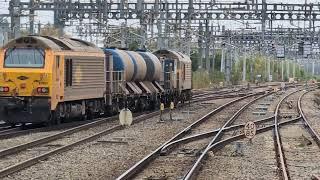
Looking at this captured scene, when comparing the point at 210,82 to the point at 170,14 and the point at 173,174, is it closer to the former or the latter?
the point at 170,14

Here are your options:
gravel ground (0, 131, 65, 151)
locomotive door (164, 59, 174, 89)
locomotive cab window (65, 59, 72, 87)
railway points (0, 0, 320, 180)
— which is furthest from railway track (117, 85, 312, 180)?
locomotive door (164, 59, 174, 89)

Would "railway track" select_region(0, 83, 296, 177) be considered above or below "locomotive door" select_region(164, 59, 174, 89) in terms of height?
below

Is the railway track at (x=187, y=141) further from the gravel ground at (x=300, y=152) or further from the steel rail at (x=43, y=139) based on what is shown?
the steel rail at (x=43, y=139)

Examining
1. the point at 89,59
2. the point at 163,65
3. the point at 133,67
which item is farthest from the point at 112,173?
the point at 163,65

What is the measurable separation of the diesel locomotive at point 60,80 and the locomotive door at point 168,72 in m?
6.24

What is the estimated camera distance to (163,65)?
1496 inches

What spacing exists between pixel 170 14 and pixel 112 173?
4692 cm

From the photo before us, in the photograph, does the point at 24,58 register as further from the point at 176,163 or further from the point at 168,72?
the point at 168,72

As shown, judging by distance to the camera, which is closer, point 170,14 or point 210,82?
point 170,14

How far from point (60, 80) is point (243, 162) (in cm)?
857

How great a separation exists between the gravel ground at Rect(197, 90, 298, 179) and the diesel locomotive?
6.17m

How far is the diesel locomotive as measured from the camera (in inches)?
842

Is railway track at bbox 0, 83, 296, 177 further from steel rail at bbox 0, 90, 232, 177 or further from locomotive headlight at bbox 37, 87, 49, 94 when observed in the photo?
locomotive headlight at bbox 37, 87, 49, 94

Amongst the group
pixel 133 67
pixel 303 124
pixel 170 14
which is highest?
pixel 170 14
